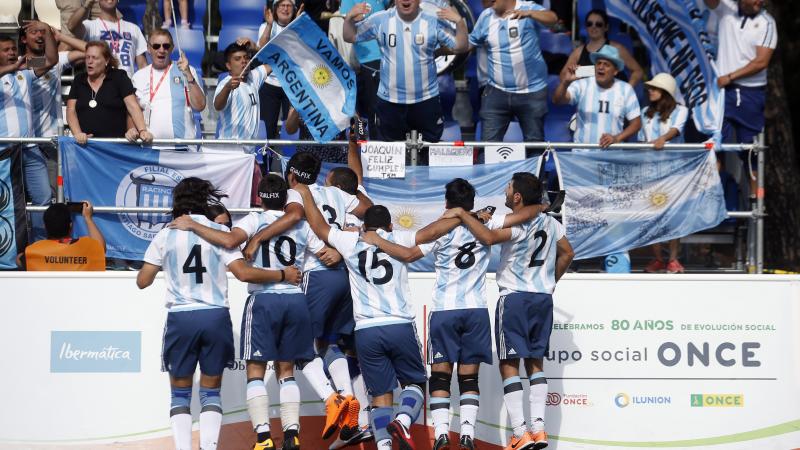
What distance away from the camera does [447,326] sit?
32.5ft

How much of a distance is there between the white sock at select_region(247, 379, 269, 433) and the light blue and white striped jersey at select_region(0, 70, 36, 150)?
168 inches

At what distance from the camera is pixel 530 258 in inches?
403

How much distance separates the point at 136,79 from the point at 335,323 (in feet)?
13.1

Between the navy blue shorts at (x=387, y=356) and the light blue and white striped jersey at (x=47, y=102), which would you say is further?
the light blue and white striped jersey at (x=47, y=102)

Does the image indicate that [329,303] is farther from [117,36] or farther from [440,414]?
[117,36]

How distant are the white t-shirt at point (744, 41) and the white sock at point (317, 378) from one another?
5928 millimetres

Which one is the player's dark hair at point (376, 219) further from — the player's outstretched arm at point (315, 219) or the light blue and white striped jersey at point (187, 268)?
the light blue and white striped jersey at point (187, 268)

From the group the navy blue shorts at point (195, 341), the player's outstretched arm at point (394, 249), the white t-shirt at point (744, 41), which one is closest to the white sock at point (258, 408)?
the navy blue shorts at point (195, 341)

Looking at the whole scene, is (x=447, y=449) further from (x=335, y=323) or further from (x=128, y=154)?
(x=128, y=154)

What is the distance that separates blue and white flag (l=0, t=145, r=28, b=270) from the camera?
11.7 m

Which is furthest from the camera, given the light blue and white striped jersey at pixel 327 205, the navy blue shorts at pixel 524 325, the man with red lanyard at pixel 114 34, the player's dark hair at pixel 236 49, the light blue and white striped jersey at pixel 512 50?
the man with red lanyard at pixel 114 34

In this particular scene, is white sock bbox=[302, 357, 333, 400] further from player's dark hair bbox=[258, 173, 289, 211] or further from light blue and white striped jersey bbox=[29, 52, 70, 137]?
light blue and white striped jersey bbox=[29, 52, 70, 137]

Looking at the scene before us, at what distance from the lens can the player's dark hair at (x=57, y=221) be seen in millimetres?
11062

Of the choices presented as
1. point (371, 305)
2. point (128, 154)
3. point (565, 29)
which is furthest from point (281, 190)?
point (565, 29)
